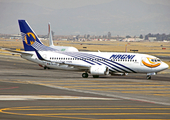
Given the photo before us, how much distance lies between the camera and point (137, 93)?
35.5m

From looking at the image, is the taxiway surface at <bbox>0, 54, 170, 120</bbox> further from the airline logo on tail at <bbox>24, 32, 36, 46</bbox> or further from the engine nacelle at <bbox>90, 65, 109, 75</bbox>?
the airline logo on tail at <bbox>24, 32, 36, 46</bbox>

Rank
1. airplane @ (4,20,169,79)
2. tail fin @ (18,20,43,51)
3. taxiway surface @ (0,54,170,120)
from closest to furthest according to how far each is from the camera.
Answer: taxiway surface @ (0,54,170,120), airplane @ (4,20,169,79), tail fin @ (18,20,43,51)

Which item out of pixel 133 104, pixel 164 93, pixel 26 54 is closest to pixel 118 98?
pixel 133 104

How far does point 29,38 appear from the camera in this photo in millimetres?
58969

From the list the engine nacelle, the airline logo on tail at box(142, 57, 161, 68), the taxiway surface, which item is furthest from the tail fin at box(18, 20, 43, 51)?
the airline logo on tail at box(142, 57, 161, 68)

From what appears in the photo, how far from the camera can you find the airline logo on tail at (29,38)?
58781 mm

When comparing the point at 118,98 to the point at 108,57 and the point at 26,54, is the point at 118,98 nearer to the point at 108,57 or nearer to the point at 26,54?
the point at 108,57

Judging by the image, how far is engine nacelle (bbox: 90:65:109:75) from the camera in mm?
49553

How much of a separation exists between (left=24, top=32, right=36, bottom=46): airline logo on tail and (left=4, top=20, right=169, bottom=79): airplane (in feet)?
11.8

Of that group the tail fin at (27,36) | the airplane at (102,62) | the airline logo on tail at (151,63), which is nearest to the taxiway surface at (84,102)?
the airline logo on tail at (151,63)

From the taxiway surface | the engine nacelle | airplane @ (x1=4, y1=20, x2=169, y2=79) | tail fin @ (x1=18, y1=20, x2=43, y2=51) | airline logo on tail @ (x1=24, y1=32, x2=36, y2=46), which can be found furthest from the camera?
airline logo on tail @ (x1=24, y1=32, x2=36, y2=46)

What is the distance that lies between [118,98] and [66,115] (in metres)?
10.3

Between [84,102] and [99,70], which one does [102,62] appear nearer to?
[99,70]

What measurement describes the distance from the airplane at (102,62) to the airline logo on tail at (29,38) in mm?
3588
